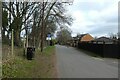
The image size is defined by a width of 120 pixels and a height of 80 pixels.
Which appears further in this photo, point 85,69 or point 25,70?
point 85,69

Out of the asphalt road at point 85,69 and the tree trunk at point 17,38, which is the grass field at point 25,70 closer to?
the asphalt road at point 85,69

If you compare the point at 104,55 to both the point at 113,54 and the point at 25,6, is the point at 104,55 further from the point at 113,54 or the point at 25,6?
the point at 25,6

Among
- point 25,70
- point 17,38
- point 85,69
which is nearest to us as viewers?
point 25,70

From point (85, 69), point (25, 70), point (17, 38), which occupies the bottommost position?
point (85, 69)

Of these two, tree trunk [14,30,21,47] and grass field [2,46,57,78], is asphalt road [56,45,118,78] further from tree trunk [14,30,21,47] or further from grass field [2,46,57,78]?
tree trunk [14,30,21,47]

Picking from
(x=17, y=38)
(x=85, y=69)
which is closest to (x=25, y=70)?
(x=85, y=69)

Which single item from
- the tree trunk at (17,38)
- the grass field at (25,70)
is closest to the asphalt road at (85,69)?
the grass field at (25,70)

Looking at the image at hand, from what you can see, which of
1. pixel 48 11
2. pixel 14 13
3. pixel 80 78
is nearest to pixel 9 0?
pixel 14 13

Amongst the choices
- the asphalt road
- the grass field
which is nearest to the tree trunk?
the asphalt road

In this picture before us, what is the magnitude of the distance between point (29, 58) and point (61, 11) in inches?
752

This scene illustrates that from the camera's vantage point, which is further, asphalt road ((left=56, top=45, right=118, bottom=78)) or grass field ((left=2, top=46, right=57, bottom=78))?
asphalt road ((left=56, top=45, right=118, bottom=78))

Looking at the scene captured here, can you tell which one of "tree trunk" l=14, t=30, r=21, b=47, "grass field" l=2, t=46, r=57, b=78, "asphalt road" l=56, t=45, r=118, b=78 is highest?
"tree trunk" l=14, t=30, r=21, b=47

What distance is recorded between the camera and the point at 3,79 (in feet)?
31.7

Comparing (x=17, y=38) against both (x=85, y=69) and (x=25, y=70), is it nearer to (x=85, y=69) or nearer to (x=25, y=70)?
(x=85, y=69)
